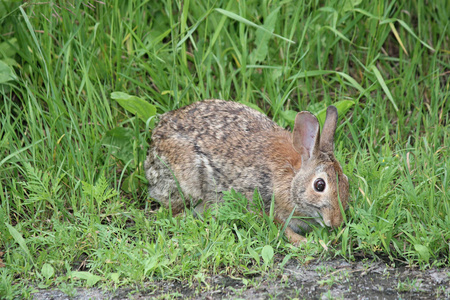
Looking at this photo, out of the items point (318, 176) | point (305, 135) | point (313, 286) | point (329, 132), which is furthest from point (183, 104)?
point (313, 286)

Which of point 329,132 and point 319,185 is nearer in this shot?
point 319,185

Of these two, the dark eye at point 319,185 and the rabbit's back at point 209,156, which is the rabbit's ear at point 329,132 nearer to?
the dark eye at point 319,185

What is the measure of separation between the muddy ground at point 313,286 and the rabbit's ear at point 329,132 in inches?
35.5

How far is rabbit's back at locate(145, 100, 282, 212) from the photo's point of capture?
4.64 m

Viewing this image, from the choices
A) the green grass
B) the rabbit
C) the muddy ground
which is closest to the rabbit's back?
the rabbit

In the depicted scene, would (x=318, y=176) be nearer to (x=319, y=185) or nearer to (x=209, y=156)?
(x=319, y=185)

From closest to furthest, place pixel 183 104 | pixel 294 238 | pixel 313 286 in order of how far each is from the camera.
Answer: pixel 313 286 → pixel 294 238 → pixel 183 104

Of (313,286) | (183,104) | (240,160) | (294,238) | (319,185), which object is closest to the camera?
(313,286)

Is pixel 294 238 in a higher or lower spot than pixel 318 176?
lower

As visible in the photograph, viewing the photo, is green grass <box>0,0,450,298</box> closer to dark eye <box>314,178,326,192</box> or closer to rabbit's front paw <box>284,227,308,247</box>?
rabbit's front paw <box>284,227,308,247</box>

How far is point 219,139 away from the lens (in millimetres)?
4770

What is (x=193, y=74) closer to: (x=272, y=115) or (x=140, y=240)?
(x=272, y=115)

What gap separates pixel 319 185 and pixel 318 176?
67mm

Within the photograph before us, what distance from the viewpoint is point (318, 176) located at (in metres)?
4.19
